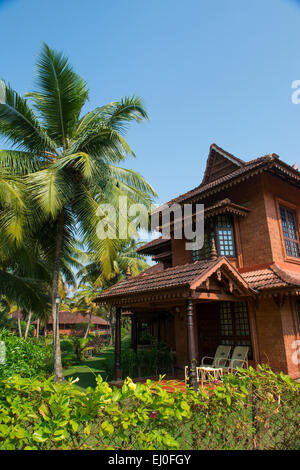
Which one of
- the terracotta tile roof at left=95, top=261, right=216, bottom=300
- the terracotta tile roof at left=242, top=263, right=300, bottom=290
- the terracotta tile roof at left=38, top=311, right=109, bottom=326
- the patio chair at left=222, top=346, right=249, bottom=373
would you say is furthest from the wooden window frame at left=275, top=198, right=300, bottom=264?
the terracotta tile roof at left=38, top=311, right=109, bottom=326

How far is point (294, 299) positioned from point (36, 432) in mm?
9394

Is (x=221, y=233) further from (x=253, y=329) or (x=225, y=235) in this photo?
(x=253, y=329)

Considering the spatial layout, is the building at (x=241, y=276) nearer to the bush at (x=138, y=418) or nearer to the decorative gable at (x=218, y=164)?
the decorative gable at (x=218, y=164)

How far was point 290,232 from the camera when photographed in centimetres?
1158

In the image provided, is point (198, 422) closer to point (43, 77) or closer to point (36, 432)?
point (36, 432)

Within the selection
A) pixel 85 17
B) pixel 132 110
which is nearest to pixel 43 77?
pixel 132 110

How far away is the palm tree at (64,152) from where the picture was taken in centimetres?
1078

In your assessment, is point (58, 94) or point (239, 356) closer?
point (239, 356)

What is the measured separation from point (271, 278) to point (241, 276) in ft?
3.95

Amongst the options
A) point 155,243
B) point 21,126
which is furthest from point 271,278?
point 21,126

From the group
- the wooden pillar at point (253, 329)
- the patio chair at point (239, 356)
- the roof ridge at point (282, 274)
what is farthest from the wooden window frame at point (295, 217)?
the patio chair at point (239, 356)

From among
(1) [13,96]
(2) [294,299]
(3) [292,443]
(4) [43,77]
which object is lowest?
(3) [292,443]
